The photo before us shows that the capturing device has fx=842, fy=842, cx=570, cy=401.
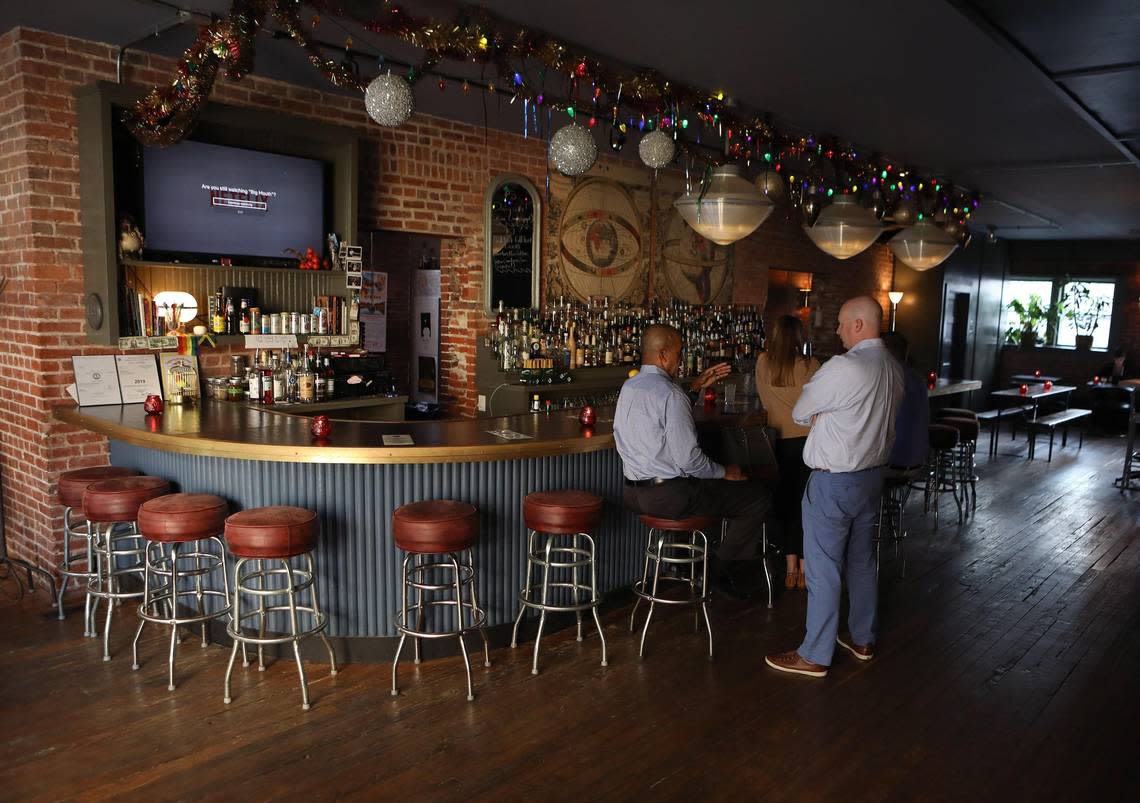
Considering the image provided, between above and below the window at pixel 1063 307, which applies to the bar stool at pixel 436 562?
below

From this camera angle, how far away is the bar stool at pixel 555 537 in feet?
12.7

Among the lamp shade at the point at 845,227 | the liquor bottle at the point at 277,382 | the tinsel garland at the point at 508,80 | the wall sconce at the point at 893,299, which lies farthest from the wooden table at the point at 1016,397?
the liquor bottle at the point at 277,382

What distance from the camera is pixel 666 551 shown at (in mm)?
4898

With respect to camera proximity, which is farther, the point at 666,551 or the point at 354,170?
the point at 354,170

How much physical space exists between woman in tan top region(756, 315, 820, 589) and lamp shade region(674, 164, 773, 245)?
2.00 ft

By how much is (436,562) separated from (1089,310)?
14.4 m

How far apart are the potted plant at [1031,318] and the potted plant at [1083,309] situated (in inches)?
9.2

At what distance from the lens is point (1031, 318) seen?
14930 mm

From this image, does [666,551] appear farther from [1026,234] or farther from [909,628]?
[1026,234]

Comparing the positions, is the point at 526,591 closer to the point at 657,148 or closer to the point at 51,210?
the point at 657,148

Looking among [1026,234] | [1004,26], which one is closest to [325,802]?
[1004,26]

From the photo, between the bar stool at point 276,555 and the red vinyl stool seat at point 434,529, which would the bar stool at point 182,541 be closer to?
the bar stool at point 276,555

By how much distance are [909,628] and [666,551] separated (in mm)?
1359

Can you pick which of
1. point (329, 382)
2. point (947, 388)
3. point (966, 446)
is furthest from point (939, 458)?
point (329, 382)
